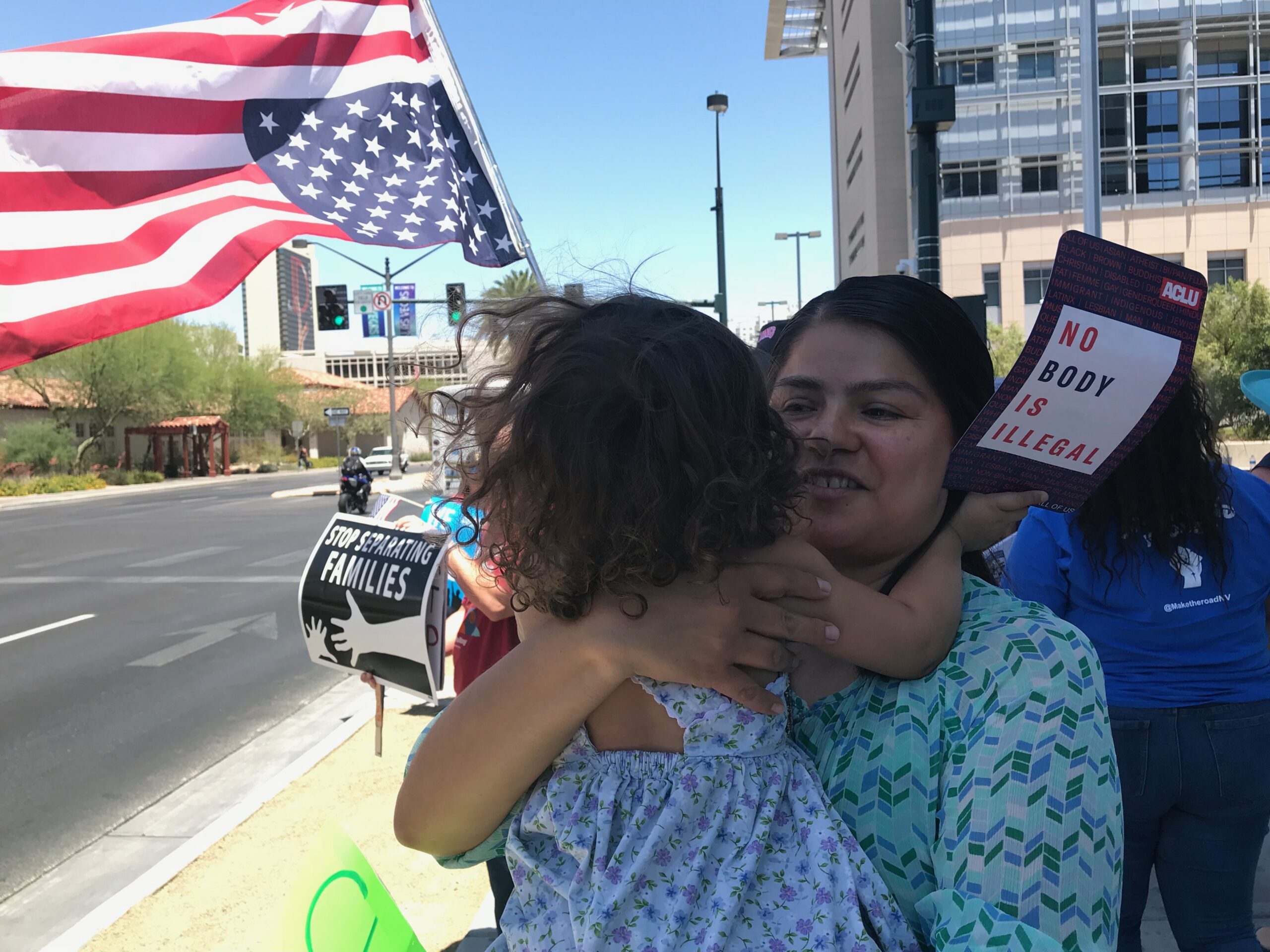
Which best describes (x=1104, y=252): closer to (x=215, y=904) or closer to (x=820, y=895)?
(x=820, y=895)

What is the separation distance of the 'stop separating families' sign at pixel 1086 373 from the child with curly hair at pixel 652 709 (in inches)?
11.4

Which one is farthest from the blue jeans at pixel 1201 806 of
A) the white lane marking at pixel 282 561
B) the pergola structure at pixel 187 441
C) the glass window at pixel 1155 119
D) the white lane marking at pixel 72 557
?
the pergola structure at pixel 187 441

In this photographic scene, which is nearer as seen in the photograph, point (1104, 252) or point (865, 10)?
point (1104, 252)

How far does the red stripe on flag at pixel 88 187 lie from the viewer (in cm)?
351

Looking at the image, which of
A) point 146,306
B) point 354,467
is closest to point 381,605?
point 146,306

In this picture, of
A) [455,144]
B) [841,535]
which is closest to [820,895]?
[841,535]

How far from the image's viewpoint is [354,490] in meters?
20.2

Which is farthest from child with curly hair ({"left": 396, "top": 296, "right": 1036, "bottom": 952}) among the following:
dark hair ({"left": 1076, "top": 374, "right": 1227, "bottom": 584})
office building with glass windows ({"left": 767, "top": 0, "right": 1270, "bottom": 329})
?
office building with glass windows ({"left": 767, "top": 0, "right": 1270, "bottom": 329})

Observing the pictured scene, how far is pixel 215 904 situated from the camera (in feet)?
13.2

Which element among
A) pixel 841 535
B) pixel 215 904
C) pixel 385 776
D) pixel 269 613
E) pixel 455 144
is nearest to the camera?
pixel 841 535

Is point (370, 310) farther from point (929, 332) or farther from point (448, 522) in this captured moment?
point (929, 332)

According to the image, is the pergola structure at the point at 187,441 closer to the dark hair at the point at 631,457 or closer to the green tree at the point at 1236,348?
the green tree at the point at 1236,348

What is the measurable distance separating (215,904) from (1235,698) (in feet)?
12.2

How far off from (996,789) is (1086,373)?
0.64 metres
